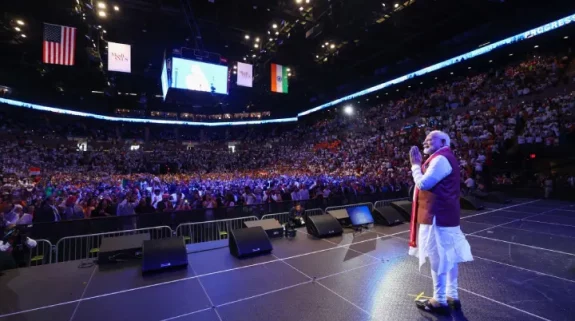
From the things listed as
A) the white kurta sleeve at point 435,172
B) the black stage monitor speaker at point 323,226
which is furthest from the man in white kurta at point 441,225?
the black stage monitor speaker at point 323,226

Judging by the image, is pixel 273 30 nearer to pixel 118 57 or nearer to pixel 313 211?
pixel 118 57

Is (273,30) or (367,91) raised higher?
(367,91)

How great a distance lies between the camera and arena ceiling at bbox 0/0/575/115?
11.8 meters

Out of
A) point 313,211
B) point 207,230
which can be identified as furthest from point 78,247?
point 313,211

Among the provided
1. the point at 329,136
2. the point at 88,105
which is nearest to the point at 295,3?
the point at 329,136

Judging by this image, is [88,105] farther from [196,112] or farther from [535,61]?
[535,61]

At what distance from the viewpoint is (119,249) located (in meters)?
4.24

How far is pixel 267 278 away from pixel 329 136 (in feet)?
92.6

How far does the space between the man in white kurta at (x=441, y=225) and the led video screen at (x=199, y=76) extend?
10.6m

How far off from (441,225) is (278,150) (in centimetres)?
3407

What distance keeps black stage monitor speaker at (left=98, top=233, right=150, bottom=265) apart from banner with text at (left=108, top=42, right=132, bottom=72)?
11432mm

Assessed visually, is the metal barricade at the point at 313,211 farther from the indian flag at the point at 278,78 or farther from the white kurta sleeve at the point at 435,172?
the indian flag at the point at 278,78

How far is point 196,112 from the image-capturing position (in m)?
43.7

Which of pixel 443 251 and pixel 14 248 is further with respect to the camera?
pixel 14 248
